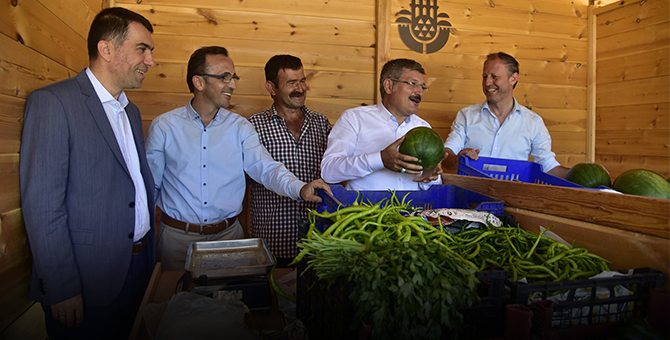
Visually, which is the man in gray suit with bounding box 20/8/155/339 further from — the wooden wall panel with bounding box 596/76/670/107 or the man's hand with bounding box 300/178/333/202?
the wooden wall panel with bounding box 596/76/670/107

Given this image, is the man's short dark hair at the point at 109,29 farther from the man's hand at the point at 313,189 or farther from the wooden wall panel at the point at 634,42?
the wooden wall panel at the point at 634,42

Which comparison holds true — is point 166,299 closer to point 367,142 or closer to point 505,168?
point 367,142

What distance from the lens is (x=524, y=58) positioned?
4.70 metres

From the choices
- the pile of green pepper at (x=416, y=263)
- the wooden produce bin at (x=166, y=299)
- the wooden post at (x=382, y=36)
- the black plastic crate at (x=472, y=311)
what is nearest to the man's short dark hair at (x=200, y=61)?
the wooden produce bin at (x=166, y=299)

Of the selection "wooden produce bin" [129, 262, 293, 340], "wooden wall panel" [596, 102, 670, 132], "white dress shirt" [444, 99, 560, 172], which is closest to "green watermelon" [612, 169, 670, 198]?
"white dress shirt" [444, 99, 560, 172]

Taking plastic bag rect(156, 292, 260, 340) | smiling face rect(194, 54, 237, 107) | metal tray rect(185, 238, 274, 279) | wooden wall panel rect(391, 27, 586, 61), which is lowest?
plastic bag rect(156, 292, 260, 340)

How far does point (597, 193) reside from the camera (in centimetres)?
174

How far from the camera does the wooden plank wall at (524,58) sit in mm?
4438

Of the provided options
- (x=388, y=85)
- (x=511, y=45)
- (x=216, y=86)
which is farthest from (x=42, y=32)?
(x=511, y=45)

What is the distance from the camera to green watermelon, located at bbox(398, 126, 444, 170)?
2164 millimetres

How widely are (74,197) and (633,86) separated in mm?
5118

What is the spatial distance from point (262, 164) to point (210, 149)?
1.12 feet

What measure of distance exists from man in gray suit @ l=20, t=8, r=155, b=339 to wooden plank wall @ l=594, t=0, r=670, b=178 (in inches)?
183

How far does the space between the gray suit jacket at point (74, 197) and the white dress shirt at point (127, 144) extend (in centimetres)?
10
